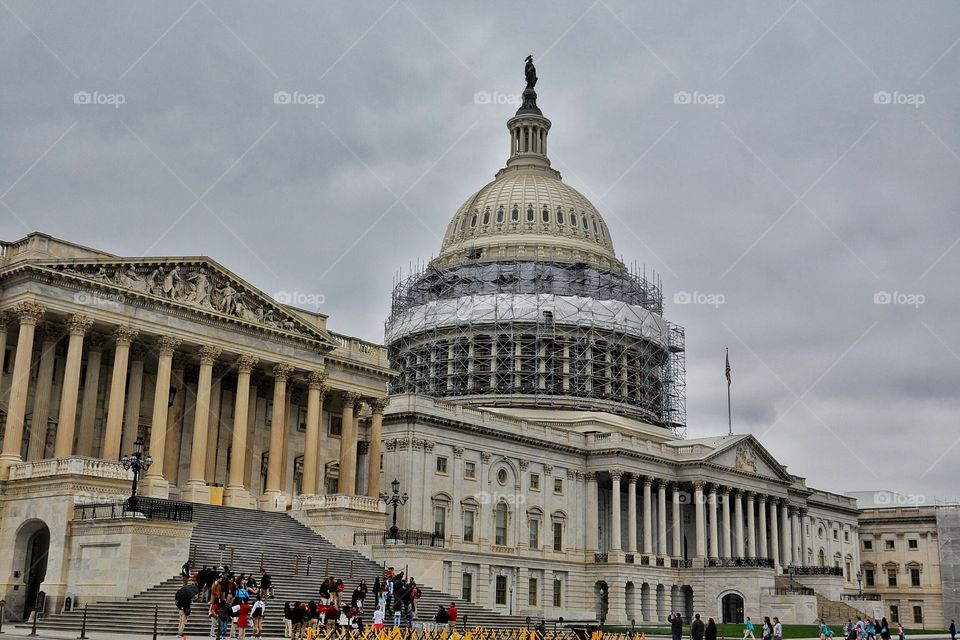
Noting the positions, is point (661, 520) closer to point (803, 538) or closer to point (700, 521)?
point (700, 521)

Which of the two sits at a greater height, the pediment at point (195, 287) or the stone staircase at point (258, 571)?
the pediment at point (195, 287)

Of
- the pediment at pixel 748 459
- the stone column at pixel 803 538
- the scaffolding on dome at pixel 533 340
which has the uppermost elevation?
the scaffolding on dome at pixel 533 340

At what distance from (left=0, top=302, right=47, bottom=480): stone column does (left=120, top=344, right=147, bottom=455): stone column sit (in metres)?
6.99

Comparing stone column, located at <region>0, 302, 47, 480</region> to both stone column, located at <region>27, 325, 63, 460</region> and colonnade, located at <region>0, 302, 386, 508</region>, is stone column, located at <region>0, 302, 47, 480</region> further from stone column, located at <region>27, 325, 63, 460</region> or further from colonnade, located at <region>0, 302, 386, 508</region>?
stone column, located at <region>27, 325, 63, 460</region>

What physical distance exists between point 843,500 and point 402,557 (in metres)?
86.9

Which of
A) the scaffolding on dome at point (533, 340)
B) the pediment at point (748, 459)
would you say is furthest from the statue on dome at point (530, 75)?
the pediment at point (748, 459)

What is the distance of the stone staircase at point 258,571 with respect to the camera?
4253 cm

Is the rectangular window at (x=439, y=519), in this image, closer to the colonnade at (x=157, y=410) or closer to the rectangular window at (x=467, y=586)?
the rectangular window at (x=467, y=586)

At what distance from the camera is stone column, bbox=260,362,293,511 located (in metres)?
62.0

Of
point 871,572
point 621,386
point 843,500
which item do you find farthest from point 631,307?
point 871,572

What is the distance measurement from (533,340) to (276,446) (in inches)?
1768

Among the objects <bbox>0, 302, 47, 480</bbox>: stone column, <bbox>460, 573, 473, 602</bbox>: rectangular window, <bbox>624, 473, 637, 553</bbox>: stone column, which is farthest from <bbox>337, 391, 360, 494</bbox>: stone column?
<bbox>624, 473, 637, 553</bbox>: stone column

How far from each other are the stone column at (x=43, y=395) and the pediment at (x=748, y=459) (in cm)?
5868

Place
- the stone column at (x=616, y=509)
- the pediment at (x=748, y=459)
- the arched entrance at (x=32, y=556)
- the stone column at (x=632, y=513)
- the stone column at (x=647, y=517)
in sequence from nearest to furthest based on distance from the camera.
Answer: the arched entrance at (x=32, y=556) < the stone column at (x=616, y=509) < the stone column at (x=632, y=513) < the stone column at (x=647, y=517) < the pediment at (x=748, y=459)
